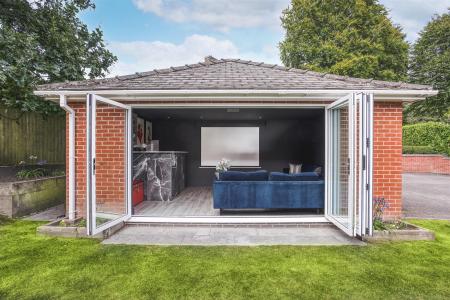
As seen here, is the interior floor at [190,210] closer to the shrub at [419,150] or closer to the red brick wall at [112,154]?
the red brick wall at [112,154]

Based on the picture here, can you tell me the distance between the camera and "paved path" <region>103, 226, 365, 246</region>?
402cm

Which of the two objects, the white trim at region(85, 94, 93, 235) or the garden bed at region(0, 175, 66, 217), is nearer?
the white trim at region(85, 94, 93, 235)

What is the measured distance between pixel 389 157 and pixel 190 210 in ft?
12.9

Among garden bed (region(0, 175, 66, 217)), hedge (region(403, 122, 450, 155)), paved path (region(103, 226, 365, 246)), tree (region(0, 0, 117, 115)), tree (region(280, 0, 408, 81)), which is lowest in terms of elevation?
paved path (region(103, 226, 365, 246))

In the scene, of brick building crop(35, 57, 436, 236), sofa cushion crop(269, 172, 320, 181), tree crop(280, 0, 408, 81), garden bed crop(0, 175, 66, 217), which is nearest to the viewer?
brick building crop(35, 57, 436, 236)

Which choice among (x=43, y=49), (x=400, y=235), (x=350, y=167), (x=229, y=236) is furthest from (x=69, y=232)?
(x=43, y=49)

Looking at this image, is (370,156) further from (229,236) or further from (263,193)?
(229,236)

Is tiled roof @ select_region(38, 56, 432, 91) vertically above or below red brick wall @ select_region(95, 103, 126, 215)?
above

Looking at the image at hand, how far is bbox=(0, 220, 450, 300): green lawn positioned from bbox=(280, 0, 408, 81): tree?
1490cm

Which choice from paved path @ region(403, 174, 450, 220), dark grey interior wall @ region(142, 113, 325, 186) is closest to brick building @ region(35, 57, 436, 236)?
paved path @ region(403, 174, 450, 220)

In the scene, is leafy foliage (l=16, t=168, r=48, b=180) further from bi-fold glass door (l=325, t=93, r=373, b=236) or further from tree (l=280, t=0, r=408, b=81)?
tree (l=280, t=0, r=408, b=81)

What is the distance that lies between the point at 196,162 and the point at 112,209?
5.63 metres

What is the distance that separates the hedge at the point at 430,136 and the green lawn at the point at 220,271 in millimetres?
13622

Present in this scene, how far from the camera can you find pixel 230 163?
31.8 feet
